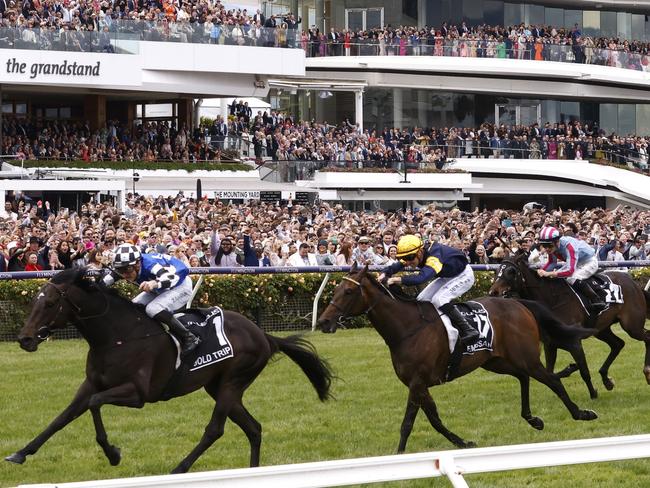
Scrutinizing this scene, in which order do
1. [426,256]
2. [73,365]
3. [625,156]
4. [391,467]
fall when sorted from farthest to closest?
[625,156]
[73,365]
[426,256]
[391,467]

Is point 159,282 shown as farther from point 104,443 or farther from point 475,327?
point 475,327

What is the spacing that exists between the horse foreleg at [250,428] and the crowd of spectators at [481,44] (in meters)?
33.3

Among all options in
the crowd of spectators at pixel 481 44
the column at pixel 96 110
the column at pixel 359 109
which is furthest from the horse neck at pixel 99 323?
the crowd of spectators at pixel 481 44

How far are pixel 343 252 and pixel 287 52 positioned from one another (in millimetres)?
18840

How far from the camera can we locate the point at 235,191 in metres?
30.9

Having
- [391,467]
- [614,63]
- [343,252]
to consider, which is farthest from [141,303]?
[614,63]

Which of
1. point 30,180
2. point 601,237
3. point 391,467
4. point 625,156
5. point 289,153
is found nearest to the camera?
point 391,467

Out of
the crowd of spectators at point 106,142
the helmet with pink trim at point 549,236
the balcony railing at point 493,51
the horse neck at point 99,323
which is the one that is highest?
the balcony railing at point 493,51

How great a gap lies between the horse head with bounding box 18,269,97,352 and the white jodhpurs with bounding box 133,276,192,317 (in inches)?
19.6

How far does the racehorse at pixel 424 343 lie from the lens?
27.3 feet

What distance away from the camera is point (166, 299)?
26.0ft

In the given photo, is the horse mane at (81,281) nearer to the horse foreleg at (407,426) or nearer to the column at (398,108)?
the horse foreleg at (407,426)

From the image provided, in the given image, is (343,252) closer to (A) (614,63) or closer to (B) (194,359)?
(B) (194,359)

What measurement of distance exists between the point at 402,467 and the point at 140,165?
26353 millimetres
